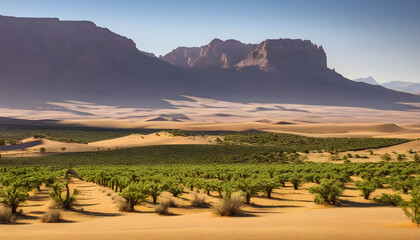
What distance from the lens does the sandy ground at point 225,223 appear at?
1023 centimetres

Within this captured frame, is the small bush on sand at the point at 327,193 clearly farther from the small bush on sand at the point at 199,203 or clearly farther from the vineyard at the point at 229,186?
the small bush on sand at the point at 199,203

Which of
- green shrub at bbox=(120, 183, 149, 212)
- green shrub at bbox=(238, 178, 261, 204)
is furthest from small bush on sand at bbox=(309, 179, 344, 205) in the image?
green shrub at bbox=(120, 183, 149, 212)

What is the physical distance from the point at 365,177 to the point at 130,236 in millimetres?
22791

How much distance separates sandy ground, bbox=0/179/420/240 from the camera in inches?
403

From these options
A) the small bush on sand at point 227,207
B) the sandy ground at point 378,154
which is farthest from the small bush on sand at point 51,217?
the sandy ground at point 378,154

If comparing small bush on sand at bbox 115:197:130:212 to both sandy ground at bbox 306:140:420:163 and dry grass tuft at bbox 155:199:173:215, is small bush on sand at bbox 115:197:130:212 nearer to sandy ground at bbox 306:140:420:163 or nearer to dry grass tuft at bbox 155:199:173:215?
dry grass tuft at bbox 155:199:173:215

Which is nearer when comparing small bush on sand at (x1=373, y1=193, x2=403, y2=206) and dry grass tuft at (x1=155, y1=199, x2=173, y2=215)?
dry grass tuft at (x1=155, y1=199, x2=173, y2=215)

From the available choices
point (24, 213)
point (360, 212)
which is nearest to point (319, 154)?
point (360, 212)

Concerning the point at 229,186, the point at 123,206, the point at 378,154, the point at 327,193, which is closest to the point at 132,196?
the point at 123,206

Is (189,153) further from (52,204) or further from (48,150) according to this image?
(52,204)

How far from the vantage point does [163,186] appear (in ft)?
68.3

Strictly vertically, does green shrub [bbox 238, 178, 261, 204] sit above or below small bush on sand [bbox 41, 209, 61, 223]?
above

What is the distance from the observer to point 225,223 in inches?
511

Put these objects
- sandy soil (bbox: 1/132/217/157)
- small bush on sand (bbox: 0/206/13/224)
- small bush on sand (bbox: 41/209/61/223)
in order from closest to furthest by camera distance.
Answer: small bush on sand (bbox: 0/206/13/224) → small bush on sand (bbox: 41/209/61/223) → sandy soil (bbox: 1/132/217/157)
